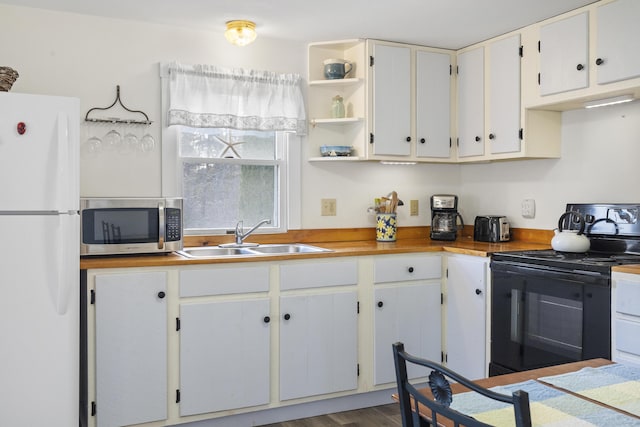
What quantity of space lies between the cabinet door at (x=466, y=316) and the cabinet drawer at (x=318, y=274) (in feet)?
2.05

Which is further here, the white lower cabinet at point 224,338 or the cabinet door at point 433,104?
the cabinet door at point 433,104

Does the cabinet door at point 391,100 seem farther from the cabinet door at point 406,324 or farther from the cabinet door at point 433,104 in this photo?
the cabinet door at point 406,324

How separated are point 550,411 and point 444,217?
2.68 meters

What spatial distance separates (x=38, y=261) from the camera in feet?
7.81

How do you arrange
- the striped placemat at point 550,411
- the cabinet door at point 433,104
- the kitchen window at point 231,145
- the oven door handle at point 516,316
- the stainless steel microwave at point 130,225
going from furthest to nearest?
the cabinet door at point 433,104, the kitchen window at point 231,145, the oven door handle at point 516,316, the stainless steel microwave at point 130,225, the striped placemat at point 550,411

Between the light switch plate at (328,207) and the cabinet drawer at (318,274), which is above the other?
the light switch plate at (328,207)

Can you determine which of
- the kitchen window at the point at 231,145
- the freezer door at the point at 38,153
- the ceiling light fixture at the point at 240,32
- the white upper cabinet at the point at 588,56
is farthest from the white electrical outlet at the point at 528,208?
the freezer door at the point at 38,153

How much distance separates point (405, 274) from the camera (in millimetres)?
3254

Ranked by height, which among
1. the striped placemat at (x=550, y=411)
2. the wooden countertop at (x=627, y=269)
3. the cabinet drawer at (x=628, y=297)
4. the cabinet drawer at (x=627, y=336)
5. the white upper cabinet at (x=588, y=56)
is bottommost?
the cabinet drawer at (x=627, y=336)

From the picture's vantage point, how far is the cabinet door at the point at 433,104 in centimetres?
365

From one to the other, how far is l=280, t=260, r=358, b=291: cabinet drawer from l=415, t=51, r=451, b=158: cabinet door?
3.33 feet

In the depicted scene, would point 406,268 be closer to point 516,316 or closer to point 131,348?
point 516,316

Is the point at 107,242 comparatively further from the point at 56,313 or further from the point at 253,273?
the point at 253,273

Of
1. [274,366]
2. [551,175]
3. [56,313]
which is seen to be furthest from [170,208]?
[551,175]
